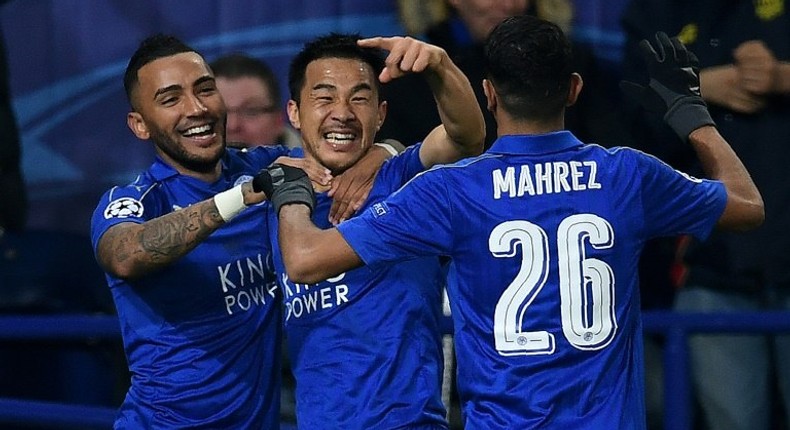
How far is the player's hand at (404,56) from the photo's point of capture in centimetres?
400

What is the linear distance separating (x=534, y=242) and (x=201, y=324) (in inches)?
49.3

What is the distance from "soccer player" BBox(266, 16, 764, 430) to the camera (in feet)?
12.5

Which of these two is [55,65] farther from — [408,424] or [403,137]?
[408,424]

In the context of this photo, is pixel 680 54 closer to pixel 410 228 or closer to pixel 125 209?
pixel 410 228

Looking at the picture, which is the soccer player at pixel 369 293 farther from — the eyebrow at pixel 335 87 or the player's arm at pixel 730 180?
the player's arm at pixel 730 180

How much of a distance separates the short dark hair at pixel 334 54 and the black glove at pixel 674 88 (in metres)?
0.69

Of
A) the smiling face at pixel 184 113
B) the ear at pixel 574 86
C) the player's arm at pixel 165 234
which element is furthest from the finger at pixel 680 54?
the smiling face at pixel 184 113

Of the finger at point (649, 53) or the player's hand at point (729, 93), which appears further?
the player's hand at point (729, 93)

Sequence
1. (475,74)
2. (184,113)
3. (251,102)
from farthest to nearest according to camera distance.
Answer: (251,102)
(475,74)
(184,113)

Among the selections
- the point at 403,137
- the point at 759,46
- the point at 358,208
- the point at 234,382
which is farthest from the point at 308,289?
the point at 759,46

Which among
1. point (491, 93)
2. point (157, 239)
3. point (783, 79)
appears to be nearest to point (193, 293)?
point (157, 239)

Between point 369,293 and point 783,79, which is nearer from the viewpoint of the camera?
point 369,293

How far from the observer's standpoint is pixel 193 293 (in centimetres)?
462

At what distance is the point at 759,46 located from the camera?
5672mm
